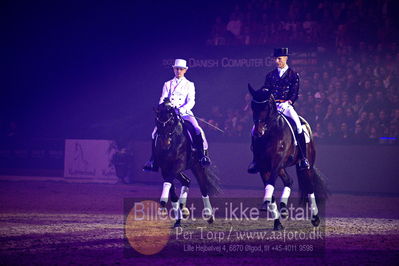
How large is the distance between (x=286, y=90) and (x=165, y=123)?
2263 mm

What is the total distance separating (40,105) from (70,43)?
10.9 feet

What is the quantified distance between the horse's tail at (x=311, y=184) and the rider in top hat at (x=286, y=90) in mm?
405

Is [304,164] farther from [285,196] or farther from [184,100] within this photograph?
[184,100]

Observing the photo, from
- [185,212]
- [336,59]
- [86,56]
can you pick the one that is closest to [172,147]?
[185,212]

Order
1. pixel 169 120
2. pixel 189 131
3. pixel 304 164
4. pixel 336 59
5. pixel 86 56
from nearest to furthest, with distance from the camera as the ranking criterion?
pixel 169 120 < pixel 304 164 < pixel 189 131 < pixel 336 59 < pixel 86 56

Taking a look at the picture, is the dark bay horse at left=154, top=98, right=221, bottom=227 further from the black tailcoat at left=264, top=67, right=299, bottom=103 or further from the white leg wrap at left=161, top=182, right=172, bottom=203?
the black tailcoat at left=264, top=67, right=299, bottom=103

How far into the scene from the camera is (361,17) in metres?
18.3

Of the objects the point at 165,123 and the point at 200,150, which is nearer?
the point at 165,123

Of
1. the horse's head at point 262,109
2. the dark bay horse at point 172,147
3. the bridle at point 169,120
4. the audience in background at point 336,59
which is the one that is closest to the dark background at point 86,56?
the audience in background at point 336,59

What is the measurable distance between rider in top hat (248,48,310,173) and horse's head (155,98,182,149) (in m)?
1.50

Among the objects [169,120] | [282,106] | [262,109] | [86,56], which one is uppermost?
[86,56]

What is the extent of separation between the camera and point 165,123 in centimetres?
820

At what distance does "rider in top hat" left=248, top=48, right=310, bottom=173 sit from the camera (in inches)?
340

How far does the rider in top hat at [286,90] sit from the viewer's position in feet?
28.3
